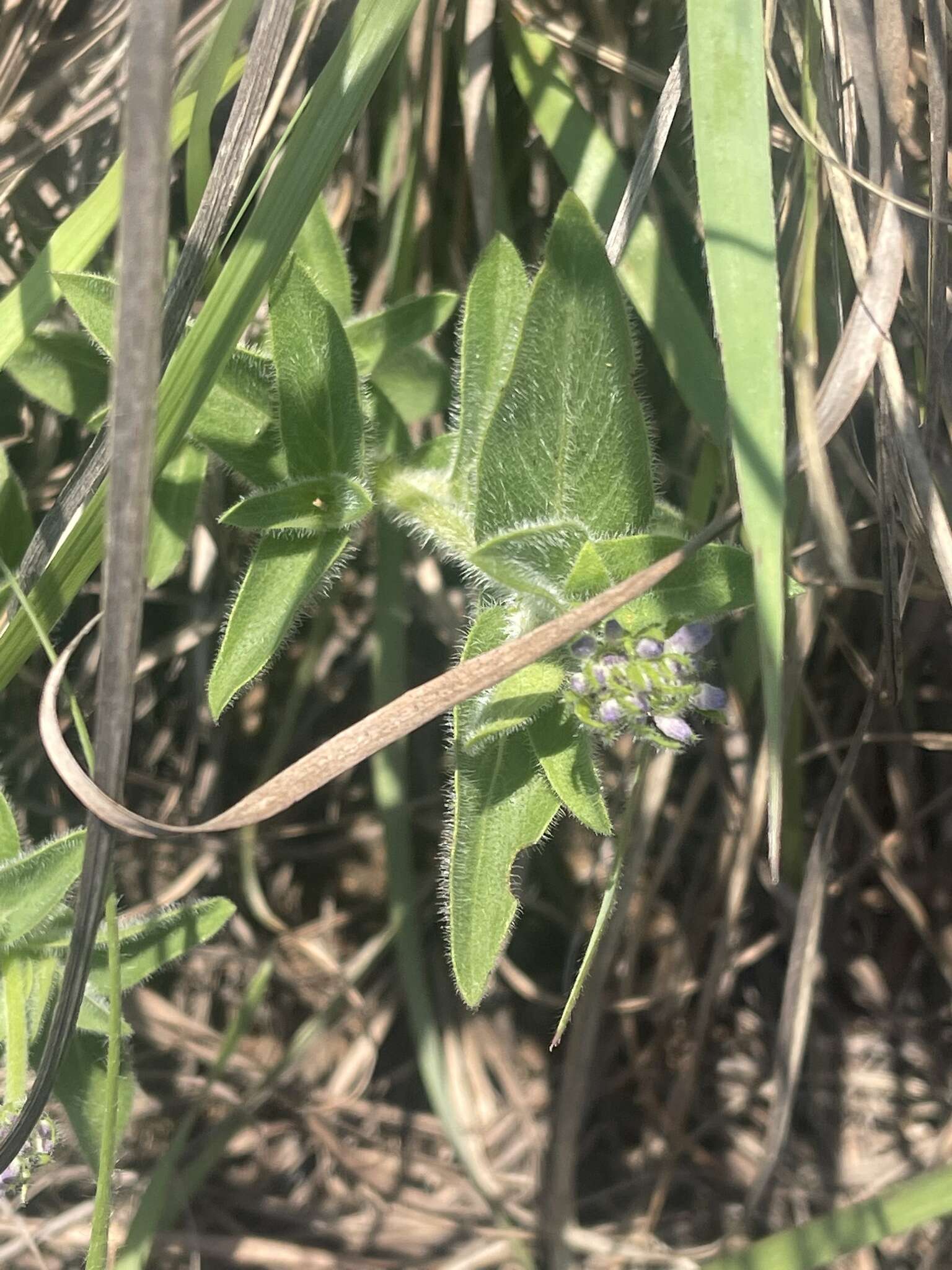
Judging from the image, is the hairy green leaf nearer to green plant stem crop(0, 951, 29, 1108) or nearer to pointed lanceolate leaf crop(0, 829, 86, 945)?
pointed lanceolate leaf crop(0, 829, 86, 945)

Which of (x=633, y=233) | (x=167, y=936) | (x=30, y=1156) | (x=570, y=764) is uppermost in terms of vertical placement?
(x=633, y=233)

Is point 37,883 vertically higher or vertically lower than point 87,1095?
higher

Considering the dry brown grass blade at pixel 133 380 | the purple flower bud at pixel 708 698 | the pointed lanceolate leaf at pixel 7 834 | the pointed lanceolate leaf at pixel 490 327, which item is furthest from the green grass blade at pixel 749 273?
the pointed lanceolate leaf at pixel 7 834

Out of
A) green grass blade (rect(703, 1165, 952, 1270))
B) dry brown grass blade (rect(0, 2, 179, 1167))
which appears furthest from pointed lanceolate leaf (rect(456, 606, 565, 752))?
green grass blade (rect(703, 1165, 952, 1270))

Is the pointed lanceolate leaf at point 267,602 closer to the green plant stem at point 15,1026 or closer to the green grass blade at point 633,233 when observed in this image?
the green plant stem at point 15,1026

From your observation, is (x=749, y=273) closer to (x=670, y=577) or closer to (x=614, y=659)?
(x=670, y=577)

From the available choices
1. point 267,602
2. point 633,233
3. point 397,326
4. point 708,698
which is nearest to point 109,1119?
point 267,602
